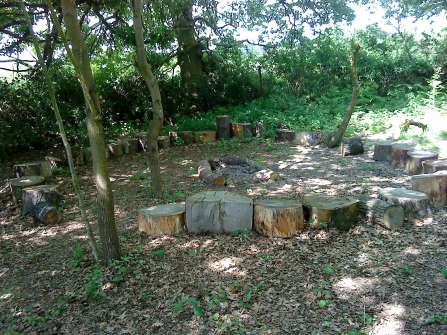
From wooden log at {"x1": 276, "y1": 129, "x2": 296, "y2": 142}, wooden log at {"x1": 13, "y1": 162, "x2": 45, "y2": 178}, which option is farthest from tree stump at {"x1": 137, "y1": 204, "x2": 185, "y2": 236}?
wooden log at {"x1": 276, "y1": 129, "x2": 296, "y2": 142}

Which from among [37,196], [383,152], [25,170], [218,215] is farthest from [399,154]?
[25,170]

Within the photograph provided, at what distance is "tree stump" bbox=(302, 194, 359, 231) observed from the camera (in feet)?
13.6

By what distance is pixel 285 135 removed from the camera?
9.45m

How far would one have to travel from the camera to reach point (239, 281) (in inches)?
134

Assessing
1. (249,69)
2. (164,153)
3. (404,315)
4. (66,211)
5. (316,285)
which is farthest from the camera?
(249,69)

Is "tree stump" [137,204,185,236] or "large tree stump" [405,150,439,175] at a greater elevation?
"large tree stump" [405,150,439,175]

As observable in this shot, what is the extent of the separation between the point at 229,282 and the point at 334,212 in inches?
57.6

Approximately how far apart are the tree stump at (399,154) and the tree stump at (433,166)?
0.90 meters

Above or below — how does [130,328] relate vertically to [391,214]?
below

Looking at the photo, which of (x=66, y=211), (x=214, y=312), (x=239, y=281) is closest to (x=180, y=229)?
(x=239, y=281)

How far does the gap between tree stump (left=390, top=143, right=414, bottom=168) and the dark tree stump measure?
5.51 meters

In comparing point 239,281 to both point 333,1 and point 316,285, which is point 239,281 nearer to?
point 316,285

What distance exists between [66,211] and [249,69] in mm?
9157

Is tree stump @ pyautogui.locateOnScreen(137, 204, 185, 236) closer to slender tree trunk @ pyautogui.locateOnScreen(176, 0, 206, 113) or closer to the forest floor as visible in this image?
the forest floor
